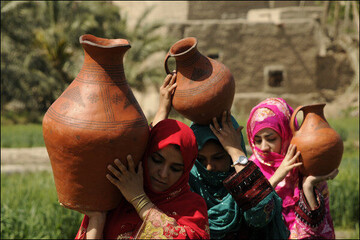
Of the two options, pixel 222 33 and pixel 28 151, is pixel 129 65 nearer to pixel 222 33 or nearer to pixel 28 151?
pixel 222 33

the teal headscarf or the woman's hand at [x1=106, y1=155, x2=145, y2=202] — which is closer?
the woman's hand at [x1=106, y1=155, x2=145, y2=202]

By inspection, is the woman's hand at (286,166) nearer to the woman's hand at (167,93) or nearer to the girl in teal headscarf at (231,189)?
the girl in teal headscarf at (231,189)

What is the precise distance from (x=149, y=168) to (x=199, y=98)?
432 mm

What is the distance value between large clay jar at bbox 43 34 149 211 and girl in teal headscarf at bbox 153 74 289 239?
1.88 feet

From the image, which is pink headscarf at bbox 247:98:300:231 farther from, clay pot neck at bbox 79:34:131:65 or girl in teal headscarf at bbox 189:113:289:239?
clay pot neck at bbox 79:34:131:65

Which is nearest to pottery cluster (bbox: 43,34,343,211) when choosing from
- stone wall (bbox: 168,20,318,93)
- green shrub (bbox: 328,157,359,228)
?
green shrub (bbox: 328,157,359,228)

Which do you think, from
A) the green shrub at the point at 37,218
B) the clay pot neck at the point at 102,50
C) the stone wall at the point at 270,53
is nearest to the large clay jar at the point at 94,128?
the clay pot neck at the point at 102,50

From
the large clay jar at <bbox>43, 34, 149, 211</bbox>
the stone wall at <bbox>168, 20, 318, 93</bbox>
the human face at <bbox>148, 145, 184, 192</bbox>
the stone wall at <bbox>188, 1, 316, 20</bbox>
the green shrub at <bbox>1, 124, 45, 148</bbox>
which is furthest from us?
the stone wall at <bbox>188, 1, 316, 20</bbox>

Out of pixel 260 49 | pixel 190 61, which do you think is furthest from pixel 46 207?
pixel 260 49

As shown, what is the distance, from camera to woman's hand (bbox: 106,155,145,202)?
1.73 meters

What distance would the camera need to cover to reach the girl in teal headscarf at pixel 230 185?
2234 mm

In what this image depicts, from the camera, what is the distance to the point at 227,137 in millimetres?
2283

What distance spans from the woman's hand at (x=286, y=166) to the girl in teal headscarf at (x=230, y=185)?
26 cm

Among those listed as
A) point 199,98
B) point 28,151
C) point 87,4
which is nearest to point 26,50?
point 87,4
